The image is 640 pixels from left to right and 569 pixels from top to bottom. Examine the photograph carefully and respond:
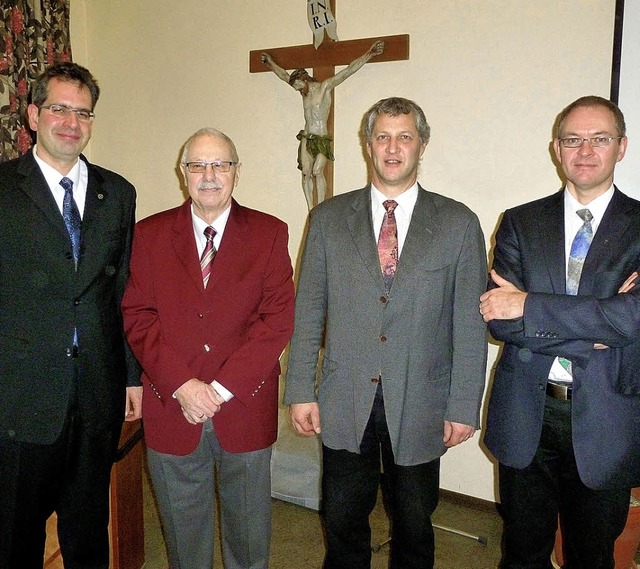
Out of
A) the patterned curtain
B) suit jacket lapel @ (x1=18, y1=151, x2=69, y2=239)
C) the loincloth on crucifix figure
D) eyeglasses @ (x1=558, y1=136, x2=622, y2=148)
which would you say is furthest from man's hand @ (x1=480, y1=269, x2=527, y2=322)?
the patterned curtain

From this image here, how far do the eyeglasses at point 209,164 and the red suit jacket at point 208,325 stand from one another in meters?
0.14

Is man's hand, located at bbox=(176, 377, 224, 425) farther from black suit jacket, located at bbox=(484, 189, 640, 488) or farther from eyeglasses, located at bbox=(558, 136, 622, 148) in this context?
eyeglasses, located at bbox=(558, 136, 622, 148)

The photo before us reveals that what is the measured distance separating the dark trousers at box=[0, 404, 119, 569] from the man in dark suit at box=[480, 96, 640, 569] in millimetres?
1201

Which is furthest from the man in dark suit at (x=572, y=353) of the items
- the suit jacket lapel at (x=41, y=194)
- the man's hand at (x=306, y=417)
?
the suit jacket lapel at (x=41, y=194)

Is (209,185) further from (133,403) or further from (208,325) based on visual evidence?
(133,403)

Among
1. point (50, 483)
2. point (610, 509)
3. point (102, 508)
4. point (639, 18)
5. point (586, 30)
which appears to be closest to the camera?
point (610, 509)

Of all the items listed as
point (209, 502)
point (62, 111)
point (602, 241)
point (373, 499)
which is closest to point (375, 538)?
point (373, 499)

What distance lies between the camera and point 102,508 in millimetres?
1896

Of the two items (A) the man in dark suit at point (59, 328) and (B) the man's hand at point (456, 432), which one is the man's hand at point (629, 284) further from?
(A) the man in dark suit at point (59, 328)

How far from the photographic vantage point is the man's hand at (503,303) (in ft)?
5.39

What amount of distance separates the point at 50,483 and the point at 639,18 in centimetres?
264

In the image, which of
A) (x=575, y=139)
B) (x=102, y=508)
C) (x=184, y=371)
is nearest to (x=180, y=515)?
(x=102, y=508)

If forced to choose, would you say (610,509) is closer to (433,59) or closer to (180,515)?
(180,515)

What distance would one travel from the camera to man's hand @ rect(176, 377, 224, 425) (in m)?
1.69
